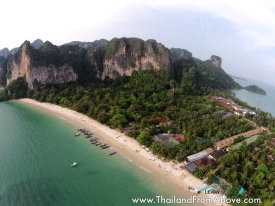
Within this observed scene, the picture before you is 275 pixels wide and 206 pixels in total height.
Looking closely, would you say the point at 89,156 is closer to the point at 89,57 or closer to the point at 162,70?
the point at 162,70

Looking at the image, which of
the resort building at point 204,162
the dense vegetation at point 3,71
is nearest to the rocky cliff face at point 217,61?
the dense vegetation at point 3,71

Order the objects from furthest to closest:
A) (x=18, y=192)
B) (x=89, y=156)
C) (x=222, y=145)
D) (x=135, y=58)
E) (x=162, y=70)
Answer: (x=135, y=58)
(x=162, y=70)
(x=222, y=145)
(x=89, y=156)
(x=18, y=192)

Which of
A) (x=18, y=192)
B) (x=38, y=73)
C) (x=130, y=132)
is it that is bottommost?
(x=18, y=192)

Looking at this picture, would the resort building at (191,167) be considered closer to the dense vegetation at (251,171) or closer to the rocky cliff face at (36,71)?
the dense vegetation at (251,171)

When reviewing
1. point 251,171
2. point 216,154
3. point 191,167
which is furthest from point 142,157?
point 251,171

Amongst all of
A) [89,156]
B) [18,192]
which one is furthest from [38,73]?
[18,192]

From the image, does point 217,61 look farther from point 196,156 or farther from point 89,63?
point 196,156

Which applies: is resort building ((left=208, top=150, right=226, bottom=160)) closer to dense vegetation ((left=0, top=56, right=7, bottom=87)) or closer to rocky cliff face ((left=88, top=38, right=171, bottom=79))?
rocky cliff face ((left=88, top=38, right=171, bottom=79))
